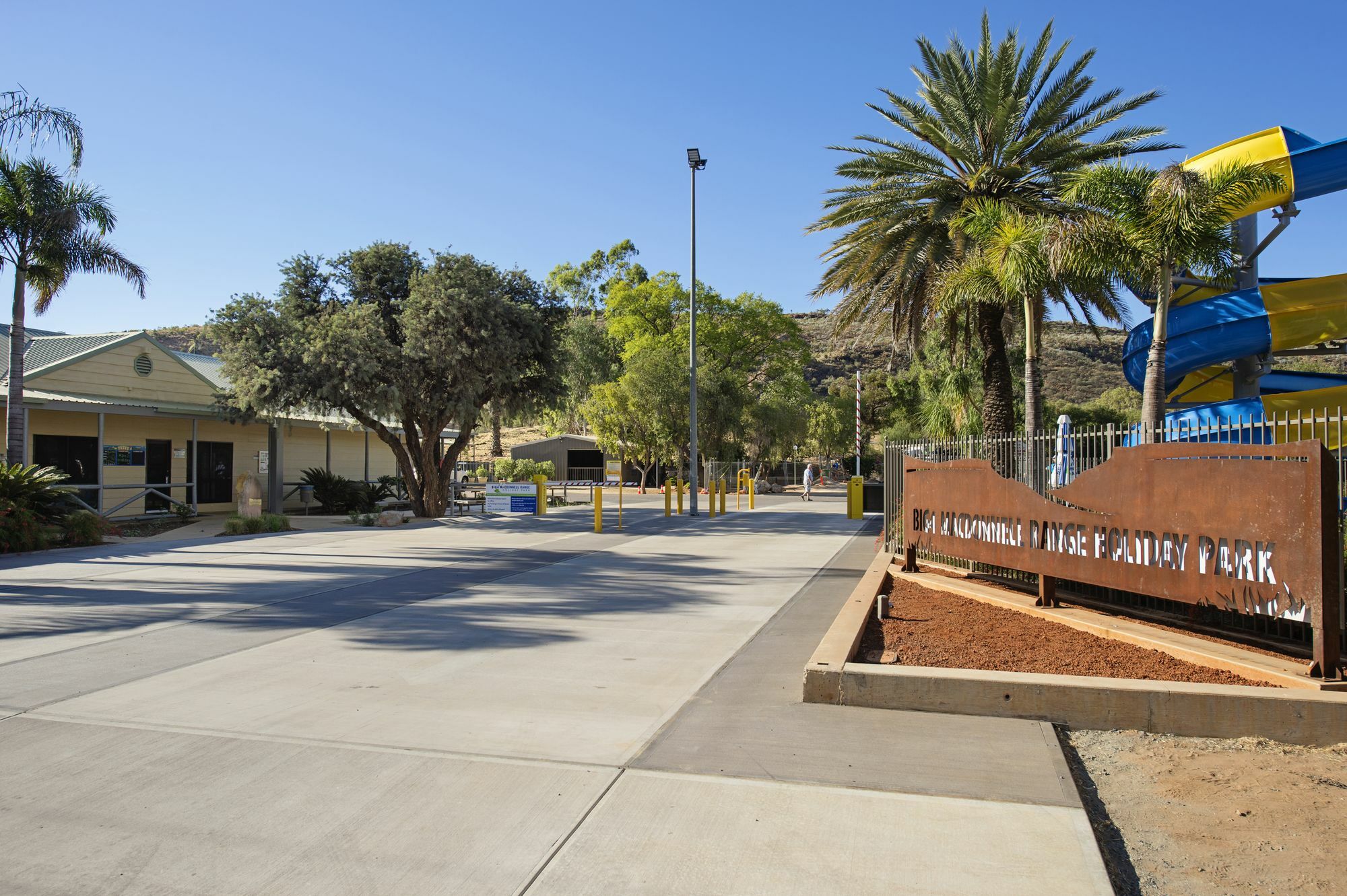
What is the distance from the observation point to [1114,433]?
938 centimetres

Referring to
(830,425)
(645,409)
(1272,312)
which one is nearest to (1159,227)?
(1272,312)

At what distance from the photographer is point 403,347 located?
76.5 feet

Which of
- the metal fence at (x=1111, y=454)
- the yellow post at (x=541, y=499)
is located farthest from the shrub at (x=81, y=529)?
the metal fence at (x=1111, y=454)

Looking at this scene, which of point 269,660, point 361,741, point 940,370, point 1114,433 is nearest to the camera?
point 361,741

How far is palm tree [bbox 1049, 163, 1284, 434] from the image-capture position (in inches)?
387

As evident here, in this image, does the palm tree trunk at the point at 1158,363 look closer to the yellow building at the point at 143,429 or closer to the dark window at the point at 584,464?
the yellow building at the point at 143,429

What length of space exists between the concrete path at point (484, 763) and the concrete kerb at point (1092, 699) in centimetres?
18

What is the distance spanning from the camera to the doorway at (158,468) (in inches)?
989

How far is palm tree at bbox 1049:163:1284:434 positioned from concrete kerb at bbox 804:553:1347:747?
14.0 feet

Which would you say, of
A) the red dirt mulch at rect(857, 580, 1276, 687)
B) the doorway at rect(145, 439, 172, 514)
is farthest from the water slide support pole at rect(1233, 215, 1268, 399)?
the doorway at rect(145, 439, 172, 514)

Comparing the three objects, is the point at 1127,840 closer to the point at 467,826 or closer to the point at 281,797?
the point at 467,826

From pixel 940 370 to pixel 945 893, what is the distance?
26.9 m

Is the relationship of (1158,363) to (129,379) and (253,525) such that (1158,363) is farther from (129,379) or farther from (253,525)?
(129,379)

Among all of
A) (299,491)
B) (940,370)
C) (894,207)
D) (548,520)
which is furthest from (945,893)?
(299,491)
